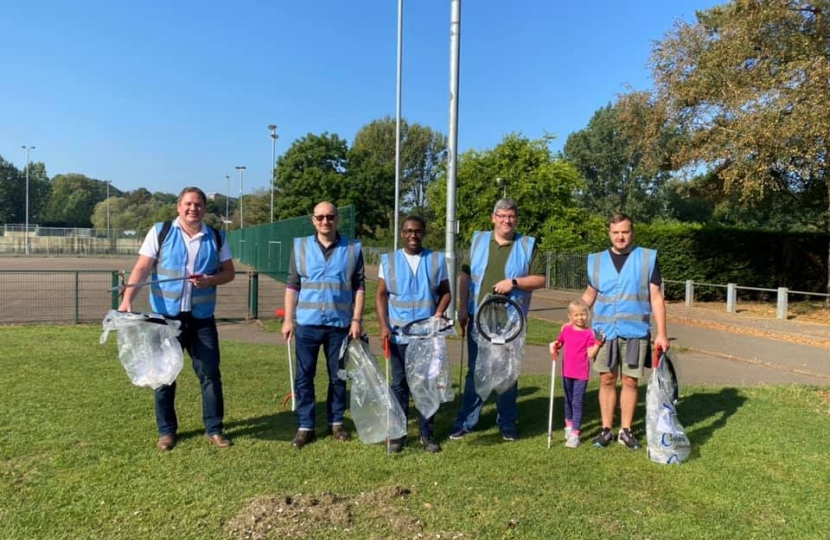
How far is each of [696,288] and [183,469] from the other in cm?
2014

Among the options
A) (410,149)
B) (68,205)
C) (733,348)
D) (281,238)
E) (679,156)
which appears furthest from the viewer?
(68,205)

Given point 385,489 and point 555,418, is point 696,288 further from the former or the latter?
point 385,489

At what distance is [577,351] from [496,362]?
26.7 inches

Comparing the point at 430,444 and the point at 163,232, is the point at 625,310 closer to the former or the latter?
the point at 430,444

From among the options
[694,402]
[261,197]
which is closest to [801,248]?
[694,402]

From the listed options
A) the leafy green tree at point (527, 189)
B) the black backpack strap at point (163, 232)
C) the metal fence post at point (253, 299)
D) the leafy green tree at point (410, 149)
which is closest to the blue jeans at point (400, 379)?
the black backpack strap at point (163, 232)

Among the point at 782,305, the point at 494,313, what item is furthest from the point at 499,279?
the point at 782,305

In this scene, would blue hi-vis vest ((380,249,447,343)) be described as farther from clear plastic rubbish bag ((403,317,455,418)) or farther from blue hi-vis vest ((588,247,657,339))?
blue hi-vis vest ((588,247,657,339))

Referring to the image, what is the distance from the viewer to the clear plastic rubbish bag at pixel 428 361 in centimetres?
428

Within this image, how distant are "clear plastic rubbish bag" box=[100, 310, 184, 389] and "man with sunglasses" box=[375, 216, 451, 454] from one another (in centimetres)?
151

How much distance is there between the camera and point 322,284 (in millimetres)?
4320

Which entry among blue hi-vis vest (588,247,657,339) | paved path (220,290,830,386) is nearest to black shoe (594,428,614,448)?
blue hi-vis vest (588,247,657,339)

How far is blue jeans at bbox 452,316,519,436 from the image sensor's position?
4.57m

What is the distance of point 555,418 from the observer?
17.5ft
